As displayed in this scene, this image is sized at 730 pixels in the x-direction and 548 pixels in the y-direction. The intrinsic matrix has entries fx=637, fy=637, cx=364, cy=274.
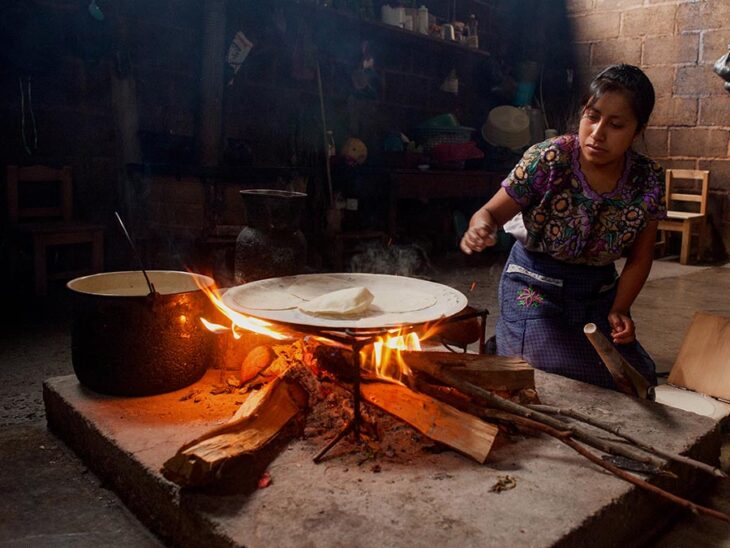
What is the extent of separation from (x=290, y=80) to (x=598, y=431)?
5085mm

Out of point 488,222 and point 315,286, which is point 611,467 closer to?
point 488,222

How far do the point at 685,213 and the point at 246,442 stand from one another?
22.6 feet

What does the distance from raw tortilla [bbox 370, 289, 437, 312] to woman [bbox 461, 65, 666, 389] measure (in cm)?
39

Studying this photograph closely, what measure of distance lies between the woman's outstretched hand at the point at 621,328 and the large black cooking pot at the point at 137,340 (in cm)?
141

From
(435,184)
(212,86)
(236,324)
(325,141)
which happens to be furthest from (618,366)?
(325,141)

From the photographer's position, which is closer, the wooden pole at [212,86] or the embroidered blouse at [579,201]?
the embroidered blouse at [579,201]

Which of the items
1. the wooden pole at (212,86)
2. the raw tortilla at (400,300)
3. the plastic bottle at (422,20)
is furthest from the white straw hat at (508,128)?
the raw tortilla at (400,300)

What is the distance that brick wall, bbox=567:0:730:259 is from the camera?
7102 millimetres

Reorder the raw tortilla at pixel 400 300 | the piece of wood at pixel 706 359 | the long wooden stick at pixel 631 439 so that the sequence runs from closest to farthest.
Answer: the long wooden stick at pixel 631 439 → the raw tortilla at pixel 400 300 → the piece of wood at pixel 706 359

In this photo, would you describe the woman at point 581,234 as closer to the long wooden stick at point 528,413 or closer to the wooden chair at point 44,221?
the long wooden stick at point 528,413

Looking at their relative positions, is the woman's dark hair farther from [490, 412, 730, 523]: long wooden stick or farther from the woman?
[490, 412, 730, 523]: long wooden stick

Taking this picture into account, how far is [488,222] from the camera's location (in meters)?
2.13

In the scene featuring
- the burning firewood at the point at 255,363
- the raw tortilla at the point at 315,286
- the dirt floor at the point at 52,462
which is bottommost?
the dirt floor at the point at 52,462

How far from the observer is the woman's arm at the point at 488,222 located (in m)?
2.02
